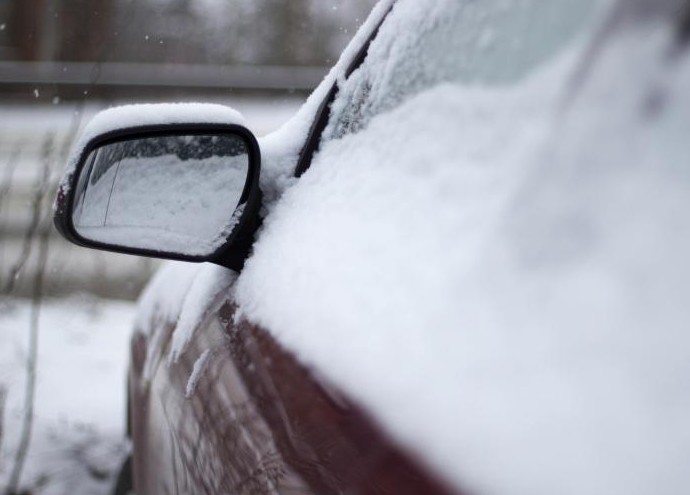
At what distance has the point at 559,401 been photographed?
745 millimetres

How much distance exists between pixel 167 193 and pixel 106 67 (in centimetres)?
289

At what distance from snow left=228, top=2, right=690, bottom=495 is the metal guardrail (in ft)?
10.3

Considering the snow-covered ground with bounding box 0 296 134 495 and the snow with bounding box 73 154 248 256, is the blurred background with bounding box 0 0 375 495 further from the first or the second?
the snow with bounding box 73 154 248 256

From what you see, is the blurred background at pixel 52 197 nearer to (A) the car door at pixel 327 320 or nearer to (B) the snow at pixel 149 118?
(B) the snow at pixel 149 118

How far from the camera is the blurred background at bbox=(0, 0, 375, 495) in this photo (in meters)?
3.64

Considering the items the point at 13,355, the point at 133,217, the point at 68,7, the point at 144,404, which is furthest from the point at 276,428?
the point at 13,355

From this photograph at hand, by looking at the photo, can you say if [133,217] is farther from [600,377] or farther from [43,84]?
[43,84]

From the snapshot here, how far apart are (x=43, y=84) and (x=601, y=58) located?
4063 millimetres

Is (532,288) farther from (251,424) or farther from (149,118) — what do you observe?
(149,118)

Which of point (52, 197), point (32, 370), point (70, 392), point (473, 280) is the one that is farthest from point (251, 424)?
point (70, 392)

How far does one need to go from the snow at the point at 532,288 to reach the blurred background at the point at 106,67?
1.39 meters

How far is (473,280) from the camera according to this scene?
2.96 ft

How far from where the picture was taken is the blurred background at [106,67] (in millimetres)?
3809

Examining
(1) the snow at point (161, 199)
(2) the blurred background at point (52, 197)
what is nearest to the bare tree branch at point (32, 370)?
(2) the blurred background at point (52, 197)
